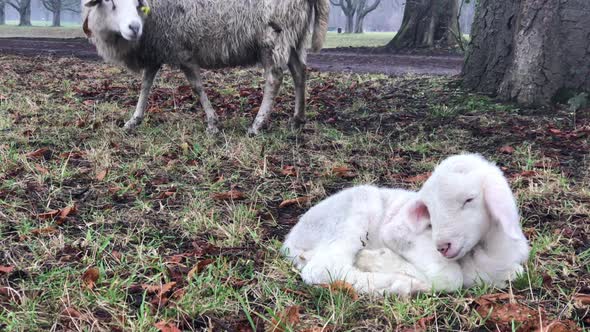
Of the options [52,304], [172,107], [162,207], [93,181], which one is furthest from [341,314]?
[172,107]

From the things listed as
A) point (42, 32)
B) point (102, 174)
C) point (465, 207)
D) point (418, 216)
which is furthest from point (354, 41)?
point (465, 207)

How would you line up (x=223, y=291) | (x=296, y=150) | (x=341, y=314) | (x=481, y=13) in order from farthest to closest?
(x=481, y=13), (x=296, y=150), (x=223, y=291), (x=341, y=314)

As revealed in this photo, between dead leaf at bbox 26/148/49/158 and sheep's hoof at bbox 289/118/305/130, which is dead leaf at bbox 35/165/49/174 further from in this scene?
sheep's hoof at bbox 289/118/305/130

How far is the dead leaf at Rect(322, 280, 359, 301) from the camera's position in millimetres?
2381

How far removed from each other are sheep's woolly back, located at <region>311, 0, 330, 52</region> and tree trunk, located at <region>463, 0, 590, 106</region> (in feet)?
7.08

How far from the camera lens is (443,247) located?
2.34 meters

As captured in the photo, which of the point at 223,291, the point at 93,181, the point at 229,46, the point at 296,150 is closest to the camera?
the point at 223,291

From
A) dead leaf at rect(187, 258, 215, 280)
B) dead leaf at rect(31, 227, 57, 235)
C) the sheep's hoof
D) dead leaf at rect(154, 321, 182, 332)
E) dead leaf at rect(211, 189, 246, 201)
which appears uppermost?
the sheep's hoof

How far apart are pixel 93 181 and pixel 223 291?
2025 millimetres

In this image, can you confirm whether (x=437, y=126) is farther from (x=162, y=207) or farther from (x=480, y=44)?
(x=162, y=207)

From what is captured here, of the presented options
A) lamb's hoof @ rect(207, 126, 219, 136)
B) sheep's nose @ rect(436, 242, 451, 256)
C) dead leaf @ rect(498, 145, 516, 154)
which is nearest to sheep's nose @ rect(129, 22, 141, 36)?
lamb's hoof @ rect(207, 126, 219, 136)

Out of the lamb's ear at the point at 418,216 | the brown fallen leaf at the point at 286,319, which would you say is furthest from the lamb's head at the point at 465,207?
Result: the brown fallen leaf at the point at 286,319

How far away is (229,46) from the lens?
5.82 metres

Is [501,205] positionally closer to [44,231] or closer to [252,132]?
[44,231]
